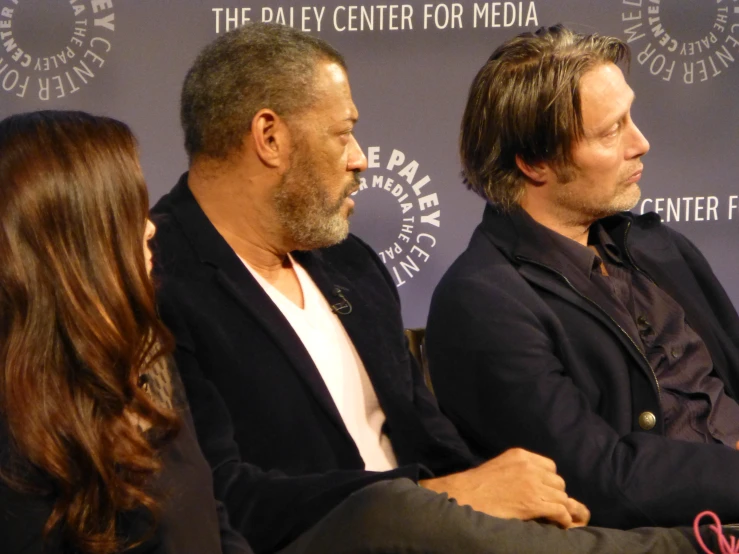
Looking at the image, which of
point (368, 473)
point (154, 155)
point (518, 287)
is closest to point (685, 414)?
point (518, 287)

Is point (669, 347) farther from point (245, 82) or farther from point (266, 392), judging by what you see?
point (245, 82)

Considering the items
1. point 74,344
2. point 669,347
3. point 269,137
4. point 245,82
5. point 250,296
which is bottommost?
point 669,347

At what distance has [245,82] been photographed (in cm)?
245

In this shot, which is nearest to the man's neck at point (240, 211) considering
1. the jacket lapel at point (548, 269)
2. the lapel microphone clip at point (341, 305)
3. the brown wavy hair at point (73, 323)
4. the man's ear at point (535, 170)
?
the lapel microphone clip at point (341, 305)

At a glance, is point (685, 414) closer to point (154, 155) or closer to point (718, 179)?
point (718, 179)

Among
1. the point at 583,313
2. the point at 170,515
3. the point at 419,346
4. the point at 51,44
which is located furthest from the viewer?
the point at 51,44

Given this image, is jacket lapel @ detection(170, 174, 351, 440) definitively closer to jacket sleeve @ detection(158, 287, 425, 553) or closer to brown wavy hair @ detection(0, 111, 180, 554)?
jacket sleeve @ detection(158, 287, 425, 553)

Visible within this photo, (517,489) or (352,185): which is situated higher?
(352,185)

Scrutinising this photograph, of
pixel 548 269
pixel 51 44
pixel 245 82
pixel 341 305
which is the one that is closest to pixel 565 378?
pixel 548 269

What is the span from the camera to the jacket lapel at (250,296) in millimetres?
2281

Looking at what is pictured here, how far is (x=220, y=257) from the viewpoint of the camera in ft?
7.65

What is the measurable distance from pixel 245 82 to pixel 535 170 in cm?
74

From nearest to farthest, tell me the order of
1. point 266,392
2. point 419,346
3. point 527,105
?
point 266,392 < point 527,105 < point 419,346

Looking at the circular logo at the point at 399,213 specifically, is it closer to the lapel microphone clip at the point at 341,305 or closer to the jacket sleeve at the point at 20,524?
the lapel microphone clip at the point at 341,305
